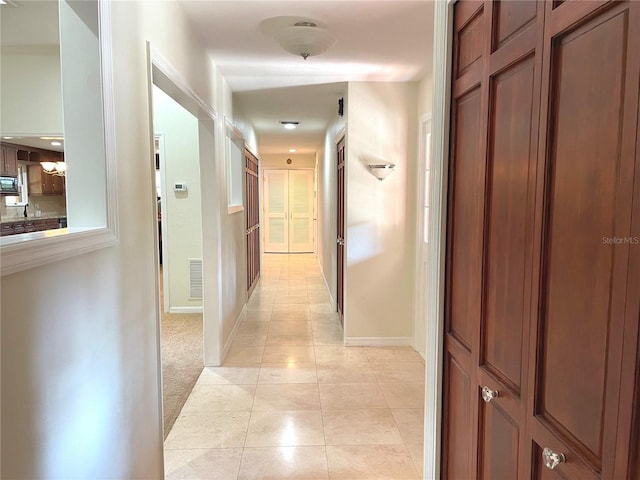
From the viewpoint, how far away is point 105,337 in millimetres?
1452

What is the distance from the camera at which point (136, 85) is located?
1750 mm

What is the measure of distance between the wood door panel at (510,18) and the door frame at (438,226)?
369mm

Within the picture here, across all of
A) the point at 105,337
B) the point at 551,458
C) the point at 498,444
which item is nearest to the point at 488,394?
the point at 498,444

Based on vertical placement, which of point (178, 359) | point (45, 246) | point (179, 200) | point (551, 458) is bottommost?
point (178, 359)

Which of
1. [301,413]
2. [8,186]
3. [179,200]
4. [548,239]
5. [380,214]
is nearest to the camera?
[548,239]

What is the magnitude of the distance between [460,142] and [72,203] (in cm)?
139

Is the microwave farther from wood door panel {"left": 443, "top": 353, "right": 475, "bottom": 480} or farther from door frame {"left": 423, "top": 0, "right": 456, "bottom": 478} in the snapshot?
wood door panel {"left": 443, "top": 353, "right": 475, "bottom": 480}

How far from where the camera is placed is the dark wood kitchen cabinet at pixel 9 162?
704cm

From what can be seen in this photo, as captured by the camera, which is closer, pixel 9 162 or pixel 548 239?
pixel 548 239

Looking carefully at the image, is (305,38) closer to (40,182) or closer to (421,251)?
(421,251)

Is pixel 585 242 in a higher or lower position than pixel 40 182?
lower

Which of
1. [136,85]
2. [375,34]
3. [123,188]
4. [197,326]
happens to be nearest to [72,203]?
[123,188]

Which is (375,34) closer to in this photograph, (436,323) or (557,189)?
(436,323)

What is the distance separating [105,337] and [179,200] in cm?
400
